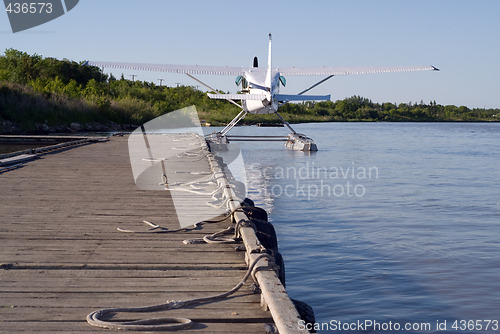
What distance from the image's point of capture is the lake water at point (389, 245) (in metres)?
5.49

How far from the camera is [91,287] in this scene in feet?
10.8

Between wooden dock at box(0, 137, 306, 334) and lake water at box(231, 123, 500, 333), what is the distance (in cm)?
174

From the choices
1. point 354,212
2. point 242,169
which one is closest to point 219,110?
point 242,169

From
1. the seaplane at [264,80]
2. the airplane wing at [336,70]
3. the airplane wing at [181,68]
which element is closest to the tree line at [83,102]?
the airplane wing at [181,68]

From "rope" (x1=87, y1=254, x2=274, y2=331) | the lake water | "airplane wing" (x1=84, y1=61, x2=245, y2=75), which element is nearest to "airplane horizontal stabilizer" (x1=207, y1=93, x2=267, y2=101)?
"airplane wing" (x1=84, y1=61, x2=245, y2=75)

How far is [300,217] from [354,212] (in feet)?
4.54

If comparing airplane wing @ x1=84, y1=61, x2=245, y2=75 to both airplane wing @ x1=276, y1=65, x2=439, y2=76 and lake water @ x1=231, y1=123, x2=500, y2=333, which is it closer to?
airplane wing @ x1=276, y1=65, x2=439, y2=76

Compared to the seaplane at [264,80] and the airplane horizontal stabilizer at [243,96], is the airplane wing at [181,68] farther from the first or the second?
the airplane horizontal stabilizer at [243,96]

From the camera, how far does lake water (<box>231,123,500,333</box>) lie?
549cm

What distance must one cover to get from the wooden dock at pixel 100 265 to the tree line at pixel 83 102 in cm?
2415

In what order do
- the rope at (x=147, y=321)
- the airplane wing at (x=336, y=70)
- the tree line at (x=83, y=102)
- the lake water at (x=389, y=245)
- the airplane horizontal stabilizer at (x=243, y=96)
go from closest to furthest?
the rope at (x=147, y=321) < the lake water at (x=389, y=245) < the airplane horizontal stabilizer at (x=243, y=96) < the airplane wing at (x=336, y=70) < the tree line at (x=83, y=102)

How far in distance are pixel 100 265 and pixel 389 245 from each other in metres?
5.32

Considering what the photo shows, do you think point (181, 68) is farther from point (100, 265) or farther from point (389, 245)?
point (100, 265)

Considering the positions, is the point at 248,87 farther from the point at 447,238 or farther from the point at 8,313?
the point at 8,313
